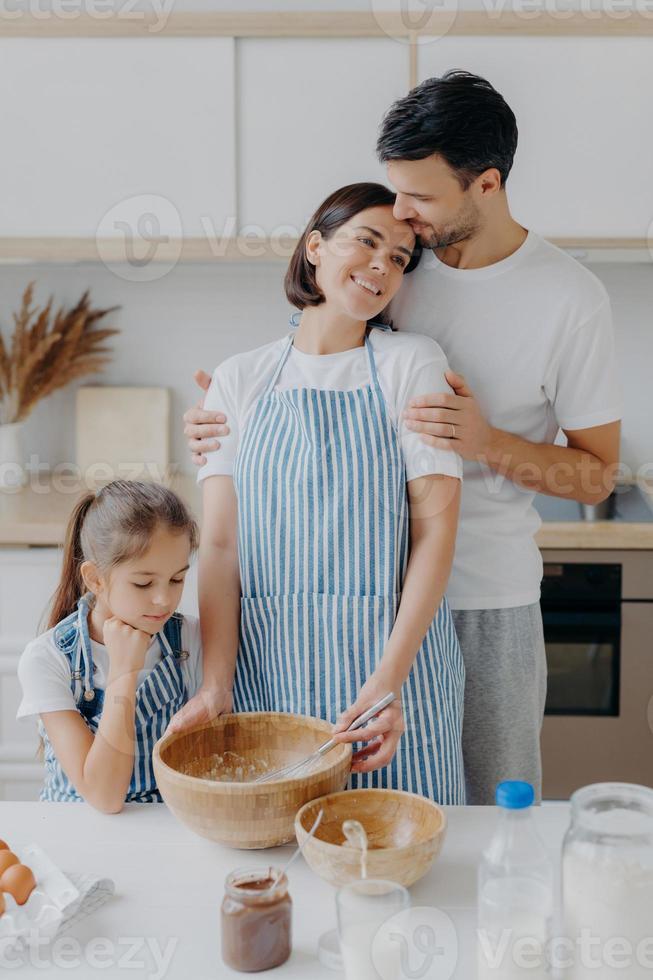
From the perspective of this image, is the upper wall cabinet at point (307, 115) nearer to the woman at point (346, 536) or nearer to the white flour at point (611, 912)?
the woman at point (346, 536)

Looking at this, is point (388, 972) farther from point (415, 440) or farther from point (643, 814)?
point (415, 440)

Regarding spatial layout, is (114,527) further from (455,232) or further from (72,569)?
(455,232)

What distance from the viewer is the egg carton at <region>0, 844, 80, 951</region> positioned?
830 mm

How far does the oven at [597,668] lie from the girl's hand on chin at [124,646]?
4.27 ft

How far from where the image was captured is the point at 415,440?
126cm

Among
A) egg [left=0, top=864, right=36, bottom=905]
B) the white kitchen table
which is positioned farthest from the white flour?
egg [left=0, top=864, right=36, bottom=905]

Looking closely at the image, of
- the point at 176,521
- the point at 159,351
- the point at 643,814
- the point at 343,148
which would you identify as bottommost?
the point at 643,814

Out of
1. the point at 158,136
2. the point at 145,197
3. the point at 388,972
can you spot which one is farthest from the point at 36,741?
the point at 388,972

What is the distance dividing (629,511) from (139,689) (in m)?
1.51

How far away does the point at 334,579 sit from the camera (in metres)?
1.26

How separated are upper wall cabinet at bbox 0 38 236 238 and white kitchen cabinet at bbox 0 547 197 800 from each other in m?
0.78

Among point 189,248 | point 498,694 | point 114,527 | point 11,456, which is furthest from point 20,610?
point 498,694

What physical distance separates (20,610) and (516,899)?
1.76 meters

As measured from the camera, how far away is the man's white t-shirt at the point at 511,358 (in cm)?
139
